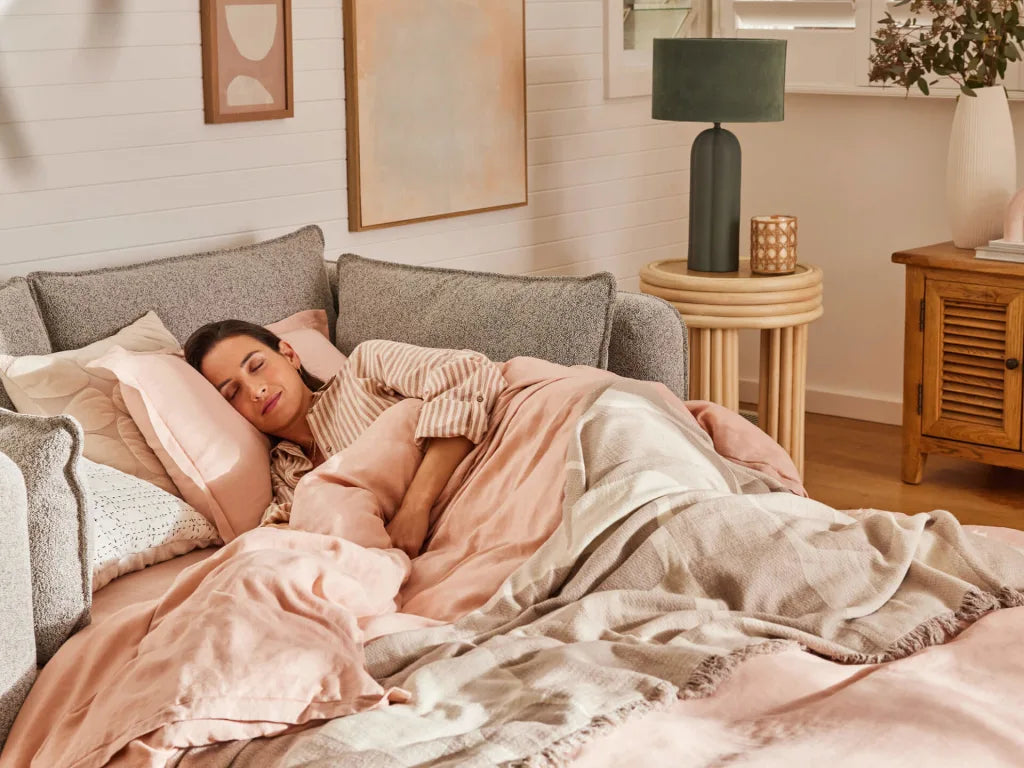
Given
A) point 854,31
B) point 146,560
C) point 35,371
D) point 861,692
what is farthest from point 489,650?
point 854,31

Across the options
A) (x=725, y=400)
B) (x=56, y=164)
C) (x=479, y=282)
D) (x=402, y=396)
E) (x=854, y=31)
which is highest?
(x=854, y=31)

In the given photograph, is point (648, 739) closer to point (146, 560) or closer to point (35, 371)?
point (146, 560)

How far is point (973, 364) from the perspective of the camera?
3.89 meters

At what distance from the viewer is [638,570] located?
198cm

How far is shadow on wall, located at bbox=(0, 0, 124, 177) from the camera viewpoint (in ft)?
9.30

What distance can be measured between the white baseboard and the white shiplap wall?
1016 mm

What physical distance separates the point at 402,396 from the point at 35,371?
2.23 feet

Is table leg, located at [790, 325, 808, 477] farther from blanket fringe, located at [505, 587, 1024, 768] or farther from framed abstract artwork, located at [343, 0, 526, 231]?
blanket fringe, located at [505, 587, 1024, 768]

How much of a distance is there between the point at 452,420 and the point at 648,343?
63 cm

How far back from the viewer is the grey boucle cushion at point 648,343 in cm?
288

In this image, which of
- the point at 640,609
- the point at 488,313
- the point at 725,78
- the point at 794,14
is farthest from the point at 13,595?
the point at 794,14

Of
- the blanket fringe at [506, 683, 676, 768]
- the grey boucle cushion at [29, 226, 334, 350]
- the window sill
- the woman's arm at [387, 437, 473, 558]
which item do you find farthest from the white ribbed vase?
the blanket fringe at [506, 683, 676, 768]

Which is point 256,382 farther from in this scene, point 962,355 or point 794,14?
point 794,14

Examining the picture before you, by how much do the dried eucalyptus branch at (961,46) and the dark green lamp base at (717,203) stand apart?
57 centimetres
